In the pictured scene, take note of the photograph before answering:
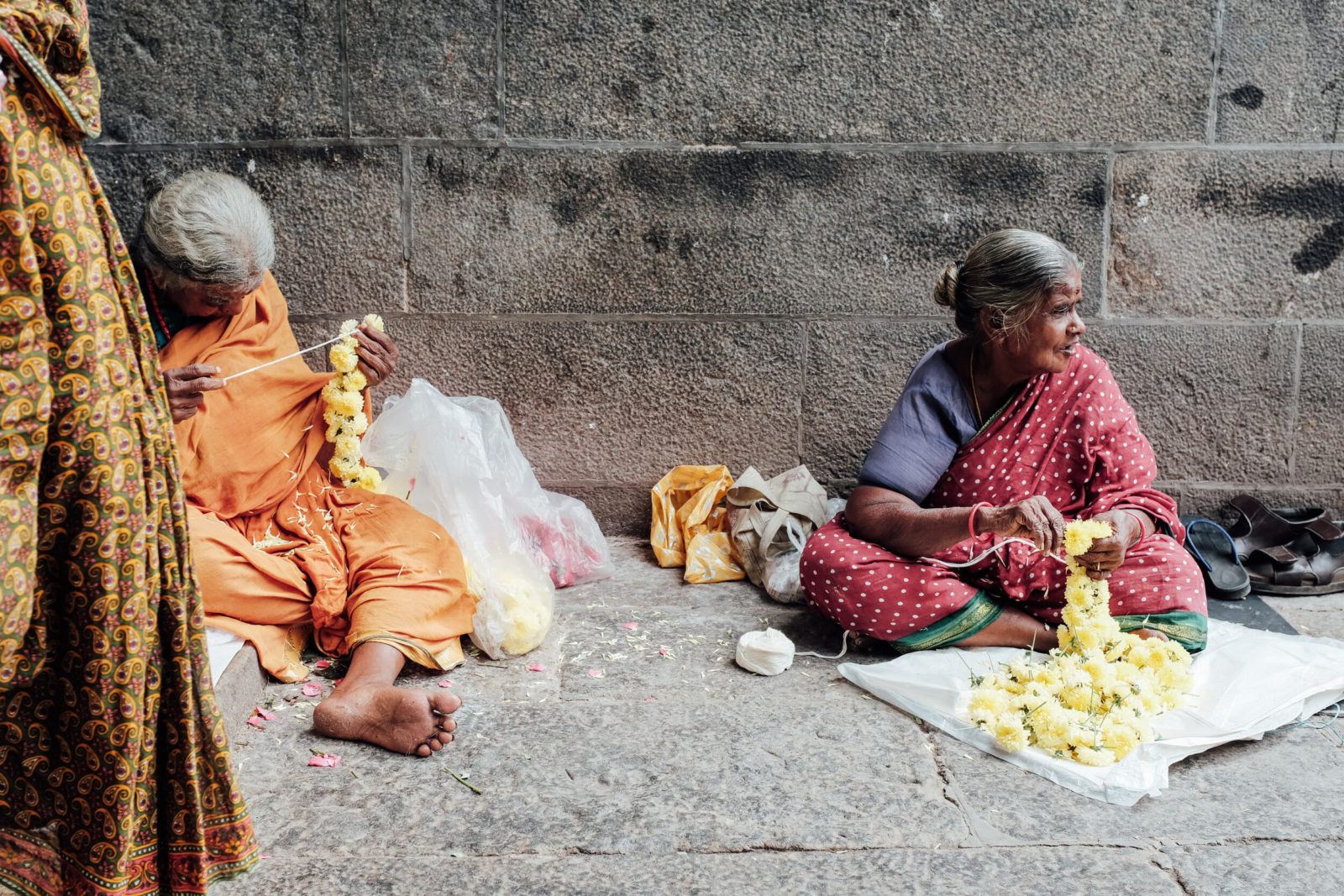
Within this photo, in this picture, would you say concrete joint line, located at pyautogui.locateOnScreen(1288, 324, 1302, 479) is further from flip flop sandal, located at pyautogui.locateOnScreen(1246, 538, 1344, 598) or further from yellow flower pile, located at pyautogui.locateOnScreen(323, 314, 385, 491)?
yellow flower pile, located at pyautogui.locateOnScreen(323, 314, 385, 491)

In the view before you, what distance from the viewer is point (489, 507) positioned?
3479 mm

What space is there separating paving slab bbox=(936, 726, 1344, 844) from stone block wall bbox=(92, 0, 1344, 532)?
1691 mm

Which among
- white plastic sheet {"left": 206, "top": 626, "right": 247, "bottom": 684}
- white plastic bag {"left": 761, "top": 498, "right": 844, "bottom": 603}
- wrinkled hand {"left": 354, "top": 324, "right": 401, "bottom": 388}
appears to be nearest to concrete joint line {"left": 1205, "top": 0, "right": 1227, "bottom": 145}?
white plastic bag {"left": 761, "top": 498, "right": 844, "bottom": 603}

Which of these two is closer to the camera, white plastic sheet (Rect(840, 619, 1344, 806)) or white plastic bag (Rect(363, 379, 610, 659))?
white plastic sheet (Rect(840, 619, 1344, 806))

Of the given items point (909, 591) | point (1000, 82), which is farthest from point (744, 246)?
point (909, 591)

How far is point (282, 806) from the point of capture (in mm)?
2361

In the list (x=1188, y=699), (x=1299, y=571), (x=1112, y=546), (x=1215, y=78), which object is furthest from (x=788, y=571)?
(x=1215, y=78)

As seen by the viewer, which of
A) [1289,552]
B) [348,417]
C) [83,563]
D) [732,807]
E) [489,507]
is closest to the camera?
[83,563]

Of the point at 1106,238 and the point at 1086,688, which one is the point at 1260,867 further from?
the point at 1106,238

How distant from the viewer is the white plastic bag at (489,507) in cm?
324

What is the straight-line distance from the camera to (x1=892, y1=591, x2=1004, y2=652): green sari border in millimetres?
3107

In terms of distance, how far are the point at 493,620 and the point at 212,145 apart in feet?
6.45

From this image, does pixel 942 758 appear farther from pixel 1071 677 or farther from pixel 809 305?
pixel 809 305

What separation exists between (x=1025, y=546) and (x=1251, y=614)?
0.94 meters
